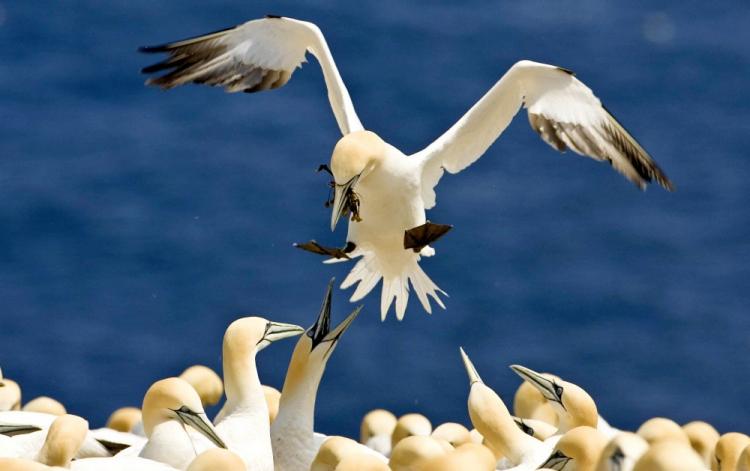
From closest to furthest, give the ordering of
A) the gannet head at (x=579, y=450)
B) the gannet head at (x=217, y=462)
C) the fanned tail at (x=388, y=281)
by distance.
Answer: the gannet head at (x=217, y=462) < the gannet head at (x=579, y=450) < the fanned tail at (x=388, y=281)

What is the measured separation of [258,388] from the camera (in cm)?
822

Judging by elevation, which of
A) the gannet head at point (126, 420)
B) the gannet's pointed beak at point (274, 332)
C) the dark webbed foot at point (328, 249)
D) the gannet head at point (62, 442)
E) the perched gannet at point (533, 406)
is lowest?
the gannet head at point (126, 420)

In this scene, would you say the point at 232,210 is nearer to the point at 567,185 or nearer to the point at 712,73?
the point at 567,185

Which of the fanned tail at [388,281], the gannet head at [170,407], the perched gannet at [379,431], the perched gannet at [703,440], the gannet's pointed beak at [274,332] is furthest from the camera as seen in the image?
the perched gannet at [379,431]

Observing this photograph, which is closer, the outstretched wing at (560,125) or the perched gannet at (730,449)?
the perched gannet at (730,449)

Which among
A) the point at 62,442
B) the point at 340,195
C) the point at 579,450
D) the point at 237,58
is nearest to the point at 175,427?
the point at 62,442

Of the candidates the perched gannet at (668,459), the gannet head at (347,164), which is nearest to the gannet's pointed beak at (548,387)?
the gannet head at (347,164)

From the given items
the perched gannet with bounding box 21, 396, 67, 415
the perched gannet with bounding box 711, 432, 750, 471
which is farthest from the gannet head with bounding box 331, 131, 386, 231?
the perched gannet with bounding box 21, 396, 67, 415

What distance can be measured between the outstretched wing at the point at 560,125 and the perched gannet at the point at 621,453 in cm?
268

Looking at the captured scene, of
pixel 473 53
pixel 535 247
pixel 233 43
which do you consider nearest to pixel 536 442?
pixel 233 43

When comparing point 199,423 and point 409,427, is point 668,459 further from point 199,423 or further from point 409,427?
point 409,427

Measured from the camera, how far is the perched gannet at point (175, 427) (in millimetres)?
7527

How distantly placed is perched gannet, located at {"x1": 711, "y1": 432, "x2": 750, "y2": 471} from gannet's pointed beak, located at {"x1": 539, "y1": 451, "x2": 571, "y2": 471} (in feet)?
4.25

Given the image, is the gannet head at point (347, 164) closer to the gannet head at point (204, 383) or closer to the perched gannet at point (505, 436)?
the perched gannet at point (505, 436)
